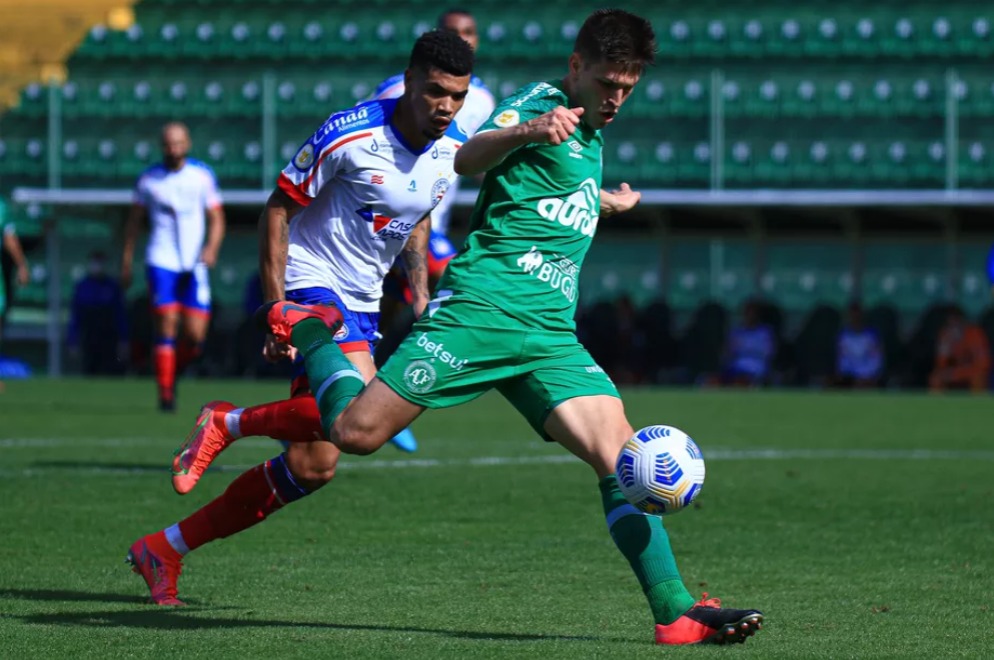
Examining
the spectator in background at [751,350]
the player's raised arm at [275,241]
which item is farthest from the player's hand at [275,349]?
the spectator in background at [751,350]

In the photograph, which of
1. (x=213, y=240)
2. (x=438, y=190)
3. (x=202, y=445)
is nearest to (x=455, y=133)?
(x=438, y=190)

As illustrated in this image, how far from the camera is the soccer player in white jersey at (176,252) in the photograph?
45.1 feet

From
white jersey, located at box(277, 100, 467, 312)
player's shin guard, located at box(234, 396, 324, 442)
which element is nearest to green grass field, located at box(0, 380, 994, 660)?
player's shin guard, located at box(234, 396, 324, 442)

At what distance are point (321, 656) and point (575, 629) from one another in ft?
2.90

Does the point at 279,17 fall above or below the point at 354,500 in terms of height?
above

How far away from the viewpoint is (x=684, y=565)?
611cm

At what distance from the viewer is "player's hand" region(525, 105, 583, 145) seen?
13.7ft

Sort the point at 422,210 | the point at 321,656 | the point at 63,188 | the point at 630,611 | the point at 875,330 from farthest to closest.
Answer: the point at 63,188 < the point at 875,330 < the point at 422,210 < the point at 630,611 < the point at 321,656

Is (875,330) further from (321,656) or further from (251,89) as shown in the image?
(321,656)

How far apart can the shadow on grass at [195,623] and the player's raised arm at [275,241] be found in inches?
45.2

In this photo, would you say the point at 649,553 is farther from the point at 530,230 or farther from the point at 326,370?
the point at 326,370

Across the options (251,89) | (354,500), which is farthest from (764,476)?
(251,89)

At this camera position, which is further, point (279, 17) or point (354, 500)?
point (279, 17)

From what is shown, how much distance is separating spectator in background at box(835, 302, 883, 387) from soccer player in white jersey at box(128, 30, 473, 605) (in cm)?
1578
